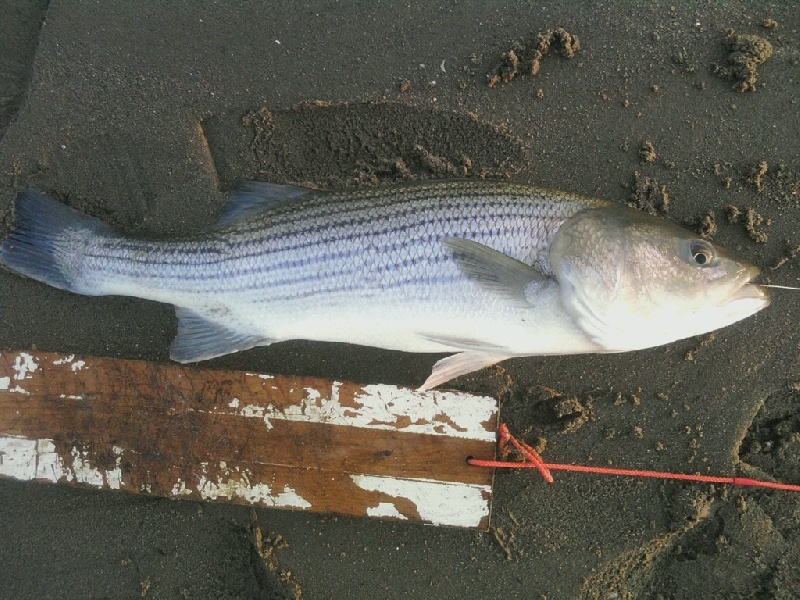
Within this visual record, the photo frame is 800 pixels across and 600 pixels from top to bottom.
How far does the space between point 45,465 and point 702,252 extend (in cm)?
401

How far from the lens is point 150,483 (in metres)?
3.27

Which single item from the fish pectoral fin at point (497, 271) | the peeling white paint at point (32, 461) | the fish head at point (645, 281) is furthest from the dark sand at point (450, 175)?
the fish pectoral fin at point (497, 271)

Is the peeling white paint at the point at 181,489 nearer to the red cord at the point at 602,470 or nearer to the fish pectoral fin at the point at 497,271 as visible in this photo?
the red cord at the point at 602,470

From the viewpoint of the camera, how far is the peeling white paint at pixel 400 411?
315 centimetres

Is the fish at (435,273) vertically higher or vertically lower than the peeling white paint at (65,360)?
higher

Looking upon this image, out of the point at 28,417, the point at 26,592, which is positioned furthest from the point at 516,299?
the point at 26,592

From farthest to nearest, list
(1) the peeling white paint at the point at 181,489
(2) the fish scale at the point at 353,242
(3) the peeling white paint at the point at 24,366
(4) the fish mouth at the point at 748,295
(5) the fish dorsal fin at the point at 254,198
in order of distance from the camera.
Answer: (3) the peeling white paint at the point at 24,366
(1) the peeling white paint at the point at 181,489
(5) the fish dorsal fin at the point at 254,198
(2) the fish scale at the point at 353,242
(4) the fish mouth at the point at 748,295

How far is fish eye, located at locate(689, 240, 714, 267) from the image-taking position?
260 centimetres

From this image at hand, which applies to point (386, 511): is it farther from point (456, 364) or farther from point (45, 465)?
point (45, 465)

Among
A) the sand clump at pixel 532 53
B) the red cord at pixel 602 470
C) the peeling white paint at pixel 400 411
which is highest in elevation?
the sand clump at pixel 532 53

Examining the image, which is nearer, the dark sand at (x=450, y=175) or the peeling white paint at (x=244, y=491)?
the peeling white paint at (x=244, y=491)

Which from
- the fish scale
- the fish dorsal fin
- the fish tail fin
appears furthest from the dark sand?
the fish scale

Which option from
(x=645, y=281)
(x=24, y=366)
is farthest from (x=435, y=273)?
(x=24, y=366)

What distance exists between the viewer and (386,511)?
3154 millimetres
